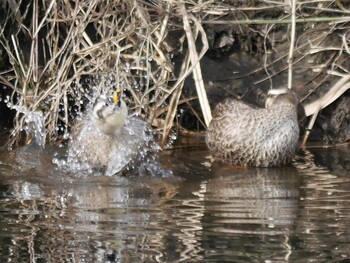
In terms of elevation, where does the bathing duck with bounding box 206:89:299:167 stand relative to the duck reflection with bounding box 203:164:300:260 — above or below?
above

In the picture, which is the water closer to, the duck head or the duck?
the duck

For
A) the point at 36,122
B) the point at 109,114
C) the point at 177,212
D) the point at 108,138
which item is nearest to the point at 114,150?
the point at 108,138

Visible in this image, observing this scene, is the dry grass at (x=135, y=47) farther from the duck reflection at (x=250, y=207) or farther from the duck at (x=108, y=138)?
the duck reflection at (x=250, y=207)

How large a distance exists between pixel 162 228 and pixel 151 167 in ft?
6.28

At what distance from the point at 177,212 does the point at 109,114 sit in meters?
1.56

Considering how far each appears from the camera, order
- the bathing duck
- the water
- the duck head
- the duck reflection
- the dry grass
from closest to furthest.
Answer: the water < the duck reflection < the duck head < the bathing duck < the dry grass

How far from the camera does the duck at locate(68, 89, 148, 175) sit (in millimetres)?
7234

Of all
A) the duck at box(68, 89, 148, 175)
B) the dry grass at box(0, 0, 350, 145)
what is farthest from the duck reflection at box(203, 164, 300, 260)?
the dry grass at box(0, 0, 350, 145)

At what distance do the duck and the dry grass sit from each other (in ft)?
1.84

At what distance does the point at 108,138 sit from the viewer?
7.38m

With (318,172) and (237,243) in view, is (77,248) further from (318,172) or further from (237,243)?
(318,172)

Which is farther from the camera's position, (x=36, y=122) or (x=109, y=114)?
(x=36, y=122)

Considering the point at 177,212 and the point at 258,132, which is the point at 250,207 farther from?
the point at 258,132

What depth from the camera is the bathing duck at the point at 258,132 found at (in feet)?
25.2
